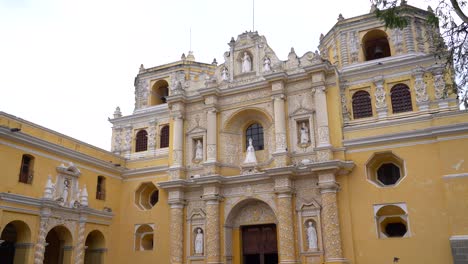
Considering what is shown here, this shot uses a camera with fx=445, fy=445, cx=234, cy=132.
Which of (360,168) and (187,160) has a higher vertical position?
(187,160)

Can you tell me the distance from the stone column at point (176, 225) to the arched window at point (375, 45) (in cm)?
1213

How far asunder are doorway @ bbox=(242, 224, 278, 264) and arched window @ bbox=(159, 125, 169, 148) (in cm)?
682

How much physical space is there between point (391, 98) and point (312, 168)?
5379mm

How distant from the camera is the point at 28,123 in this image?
1845 centimetres

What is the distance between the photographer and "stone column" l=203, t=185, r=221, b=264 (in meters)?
20.0

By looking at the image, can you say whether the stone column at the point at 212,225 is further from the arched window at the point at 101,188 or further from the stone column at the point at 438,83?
the stone column at the point at 438,83

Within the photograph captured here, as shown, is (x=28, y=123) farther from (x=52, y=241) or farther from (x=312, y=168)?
(x=312, y=168)

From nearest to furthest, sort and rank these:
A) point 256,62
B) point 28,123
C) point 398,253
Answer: point 398,253 < point 28,123 < point 256,62

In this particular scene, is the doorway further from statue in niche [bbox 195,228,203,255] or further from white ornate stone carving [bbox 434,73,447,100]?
white ornate stone carving [bbox 434,73,447,100]

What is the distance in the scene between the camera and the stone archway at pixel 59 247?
19609mm

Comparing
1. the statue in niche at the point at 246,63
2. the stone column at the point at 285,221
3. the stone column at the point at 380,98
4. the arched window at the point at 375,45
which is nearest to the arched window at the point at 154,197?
the stone column at the point at 285,221

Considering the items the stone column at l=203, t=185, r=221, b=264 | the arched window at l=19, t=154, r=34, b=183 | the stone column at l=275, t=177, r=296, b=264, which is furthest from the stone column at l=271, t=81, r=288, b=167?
the arched window at l=19, t=154, r=34, b=183

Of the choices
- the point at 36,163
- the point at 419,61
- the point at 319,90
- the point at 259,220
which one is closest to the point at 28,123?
Answer: the point at 36,163

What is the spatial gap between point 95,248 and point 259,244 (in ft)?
26.5
